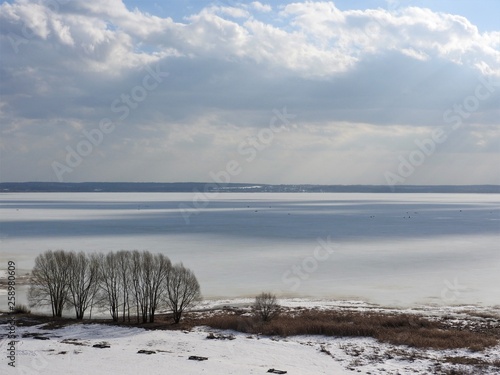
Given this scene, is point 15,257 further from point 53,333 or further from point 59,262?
point 53,333

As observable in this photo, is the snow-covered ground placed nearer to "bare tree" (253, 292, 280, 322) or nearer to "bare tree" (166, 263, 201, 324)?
"bare tree" (253, 292, 280, 322)

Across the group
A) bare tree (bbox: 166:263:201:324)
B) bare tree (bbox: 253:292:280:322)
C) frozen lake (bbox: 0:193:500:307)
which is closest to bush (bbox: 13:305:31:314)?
frozen lake (bbox: 0:193:500:307)

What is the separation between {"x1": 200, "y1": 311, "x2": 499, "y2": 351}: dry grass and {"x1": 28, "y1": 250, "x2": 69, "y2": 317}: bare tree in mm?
9820

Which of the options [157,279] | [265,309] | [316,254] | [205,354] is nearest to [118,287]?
[157,279]

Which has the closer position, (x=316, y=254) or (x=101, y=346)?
(x=101, y=346)

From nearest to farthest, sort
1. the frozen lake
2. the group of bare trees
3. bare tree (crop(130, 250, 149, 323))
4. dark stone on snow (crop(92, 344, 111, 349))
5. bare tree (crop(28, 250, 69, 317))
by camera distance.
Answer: dark stone on snow (crop(92, 344, 111, 349)) → bare tree (crop(130, 250, 149, 323)) → the group of bare trees → bare tree (crop(28, 250, 69, 317)) → the frozen lake

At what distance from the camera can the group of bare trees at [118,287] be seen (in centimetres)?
3444

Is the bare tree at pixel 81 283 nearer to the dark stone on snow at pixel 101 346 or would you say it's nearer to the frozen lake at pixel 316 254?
the frozen lake at pixel 316 254

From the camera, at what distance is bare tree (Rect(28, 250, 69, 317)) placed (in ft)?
116

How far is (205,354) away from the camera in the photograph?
2575 centimetres

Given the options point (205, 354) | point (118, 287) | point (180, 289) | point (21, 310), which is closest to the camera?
point (205, 354)

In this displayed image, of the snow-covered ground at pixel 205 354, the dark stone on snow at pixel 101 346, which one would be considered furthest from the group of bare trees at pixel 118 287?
the dark stone on snow at pixel 101 346

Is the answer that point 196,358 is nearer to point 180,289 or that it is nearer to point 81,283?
point 180,289

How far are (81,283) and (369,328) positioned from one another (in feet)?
60.1
